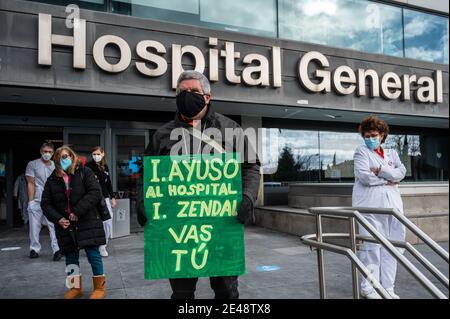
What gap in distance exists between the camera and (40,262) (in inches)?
221

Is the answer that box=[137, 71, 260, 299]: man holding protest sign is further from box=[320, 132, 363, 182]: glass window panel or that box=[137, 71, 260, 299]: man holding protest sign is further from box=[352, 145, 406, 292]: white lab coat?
box=[320, 132, 363, 182]: glass window panel

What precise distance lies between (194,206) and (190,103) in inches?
28.3

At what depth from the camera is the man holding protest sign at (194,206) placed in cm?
241

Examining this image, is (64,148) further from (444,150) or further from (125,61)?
(444,150)

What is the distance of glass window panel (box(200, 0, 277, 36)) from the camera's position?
8711 millimetres

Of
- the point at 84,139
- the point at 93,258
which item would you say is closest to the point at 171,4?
the point at 84,139

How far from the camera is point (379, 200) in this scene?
371 cm

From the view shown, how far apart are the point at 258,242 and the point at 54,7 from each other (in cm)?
626

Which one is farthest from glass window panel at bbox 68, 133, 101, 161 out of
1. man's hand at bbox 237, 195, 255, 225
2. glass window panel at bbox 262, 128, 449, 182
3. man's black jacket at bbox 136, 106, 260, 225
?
man's hand at bbox 237, 195, 255, 225

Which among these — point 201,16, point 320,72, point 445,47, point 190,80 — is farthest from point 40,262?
point 445,47

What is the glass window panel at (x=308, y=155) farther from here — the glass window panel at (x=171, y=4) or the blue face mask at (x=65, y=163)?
the blue face mask at (x=65, y=163)

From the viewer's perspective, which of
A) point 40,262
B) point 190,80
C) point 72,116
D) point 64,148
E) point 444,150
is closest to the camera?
point 190,80

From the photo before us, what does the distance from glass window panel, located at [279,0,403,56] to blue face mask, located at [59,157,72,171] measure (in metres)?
7.06

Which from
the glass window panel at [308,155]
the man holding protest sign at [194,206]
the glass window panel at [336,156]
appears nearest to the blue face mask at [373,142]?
the man holding protest sign at [194,206]
